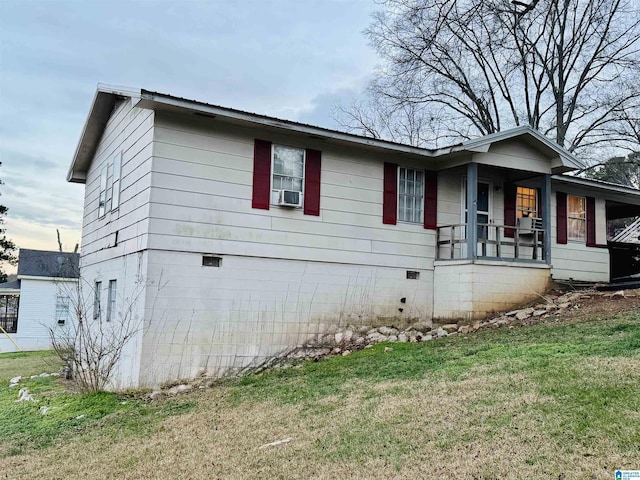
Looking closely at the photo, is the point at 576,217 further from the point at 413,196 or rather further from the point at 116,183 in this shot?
the point at 116,183

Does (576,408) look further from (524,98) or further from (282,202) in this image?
(524,98)

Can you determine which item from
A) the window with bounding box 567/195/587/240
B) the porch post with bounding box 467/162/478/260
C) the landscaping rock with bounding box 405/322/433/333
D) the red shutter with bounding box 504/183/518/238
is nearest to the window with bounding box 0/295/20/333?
the landscaping rock with bounding box 405/322/433/333

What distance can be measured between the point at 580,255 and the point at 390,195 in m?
Result: 6.78

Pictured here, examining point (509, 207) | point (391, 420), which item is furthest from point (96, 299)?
point (509, 207)

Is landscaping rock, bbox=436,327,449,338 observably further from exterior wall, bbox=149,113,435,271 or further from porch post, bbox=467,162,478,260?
porch post, bbox=467,162,478,260

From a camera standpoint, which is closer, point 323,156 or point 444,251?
point 323,156

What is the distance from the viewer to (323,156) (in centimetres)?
1155

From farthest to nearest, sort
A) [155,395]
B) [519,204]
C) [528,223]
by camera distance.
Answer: [519,204] → [528,223] → [155,395]

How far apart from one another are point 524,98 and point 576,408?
893 inches

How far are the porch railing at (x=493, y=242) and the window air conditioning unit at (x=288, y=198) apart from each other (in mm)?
3676

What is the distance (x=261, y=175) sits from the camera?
35.6 ft

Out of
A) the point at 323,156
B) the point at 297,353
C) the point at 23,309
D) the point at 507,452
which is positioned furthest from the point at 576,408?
the point at 23,309

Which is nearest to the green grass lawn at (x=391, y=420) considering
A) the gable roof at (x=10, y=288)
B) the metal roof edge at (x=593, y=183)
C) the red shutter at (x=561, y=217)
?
the red shutter at (x=561, y=217)

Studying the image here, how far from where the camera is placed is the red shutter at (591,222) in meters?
15.9
